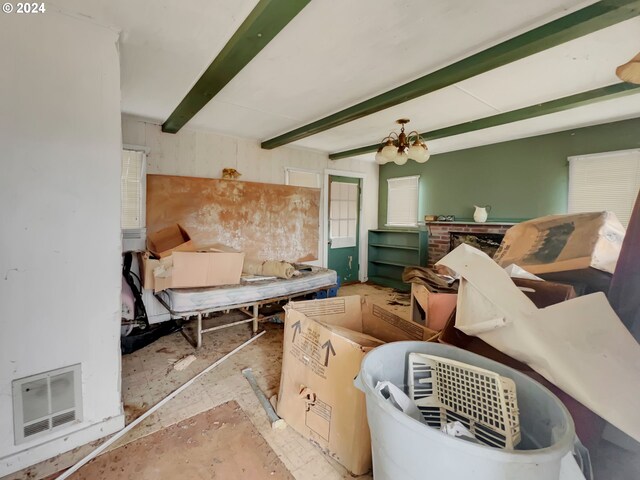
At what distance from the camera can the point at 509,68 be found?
2121 mm

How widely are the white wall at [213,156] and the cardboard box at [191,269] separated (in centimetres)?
130

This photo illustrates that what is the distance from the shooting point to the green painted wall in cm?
337

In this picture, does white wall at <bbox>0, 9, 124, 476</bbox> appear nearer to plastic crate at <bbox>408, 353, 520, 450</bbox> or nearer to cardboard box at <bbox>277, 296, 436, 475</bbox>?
cardboard box at <bbox>277, 296, 436, 475</bbox>

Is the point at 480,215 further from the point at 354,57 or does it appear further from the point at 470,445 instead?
the point at 470,445

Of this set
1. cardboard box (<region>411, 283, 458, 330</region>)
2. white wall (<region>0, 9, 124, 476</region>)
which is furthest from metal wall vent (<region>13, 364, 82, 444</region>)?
cardboard box (<region>411, 283, 458, 330</region>)

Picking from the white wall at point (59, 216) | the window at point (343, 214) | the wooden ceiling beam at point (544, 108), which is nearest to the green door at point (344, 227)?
the window at point (343, 214)

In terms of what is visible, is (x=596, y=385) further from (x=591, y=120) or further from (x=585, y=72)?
(x=591, y=120)

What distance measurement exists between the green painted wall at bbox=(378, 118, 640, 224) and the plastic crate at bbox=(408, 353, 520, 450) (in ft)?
12.4

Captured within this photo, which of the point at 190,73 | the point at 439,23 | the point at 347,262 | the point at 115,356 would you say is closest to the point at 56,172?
the point at 115,356

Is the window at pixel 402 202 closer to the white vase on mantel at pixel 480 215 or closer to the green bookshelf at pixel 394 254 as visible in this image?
the green bookshelf at pixel 394 254

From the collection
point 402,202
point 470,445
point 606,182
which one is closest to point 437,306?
point 470,445

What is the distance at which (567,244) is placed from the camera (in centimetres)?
162

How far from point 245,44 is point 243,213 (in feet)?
8.16

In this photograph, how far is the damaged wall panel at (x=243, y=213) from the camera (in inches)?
133
